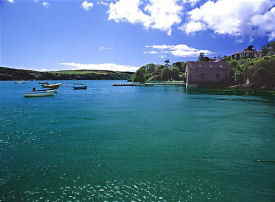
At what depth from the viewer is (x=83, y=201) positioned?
968cm

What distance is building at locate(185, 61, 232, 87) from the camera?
306ft

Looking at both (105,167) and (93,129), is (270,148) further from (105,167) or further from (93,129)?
(93,129)

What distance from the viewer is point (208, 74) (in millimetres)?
94625

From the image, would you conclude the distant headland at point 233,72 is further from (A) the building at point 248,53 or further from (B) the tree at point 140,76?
(B) the tree at point 140,76

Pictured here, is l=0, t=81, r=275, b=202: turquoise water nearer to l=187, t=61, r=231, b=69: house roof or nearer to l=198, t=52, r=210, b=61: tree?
l=187, t=61, r=231, b=69: house roof

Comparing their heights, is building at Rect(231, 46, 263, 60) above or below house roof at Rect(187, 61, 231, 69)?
above

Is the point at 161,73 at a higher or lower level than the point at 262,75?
higher

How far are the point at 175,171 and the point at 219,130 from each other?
1157cm

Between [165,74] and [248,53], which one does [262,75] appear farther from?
[165,74]

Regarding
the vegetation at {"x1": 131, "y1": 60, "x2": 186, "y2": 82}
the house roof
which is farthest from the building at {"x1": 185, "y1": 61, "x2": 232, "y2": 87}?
the vegetation at {"x1": 131, "y1": 60, "x2": 186, "y2": 82}

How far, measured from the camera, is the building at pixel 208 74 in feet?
306

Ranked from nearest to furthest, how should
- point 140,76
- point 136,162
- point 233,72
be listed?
point 136,162
point 233,72
point 140,76

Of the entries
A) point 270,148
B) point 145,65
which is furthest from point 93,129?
point 145,65

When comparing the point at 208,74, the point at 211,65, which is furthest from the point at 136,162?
the point at 211,65
